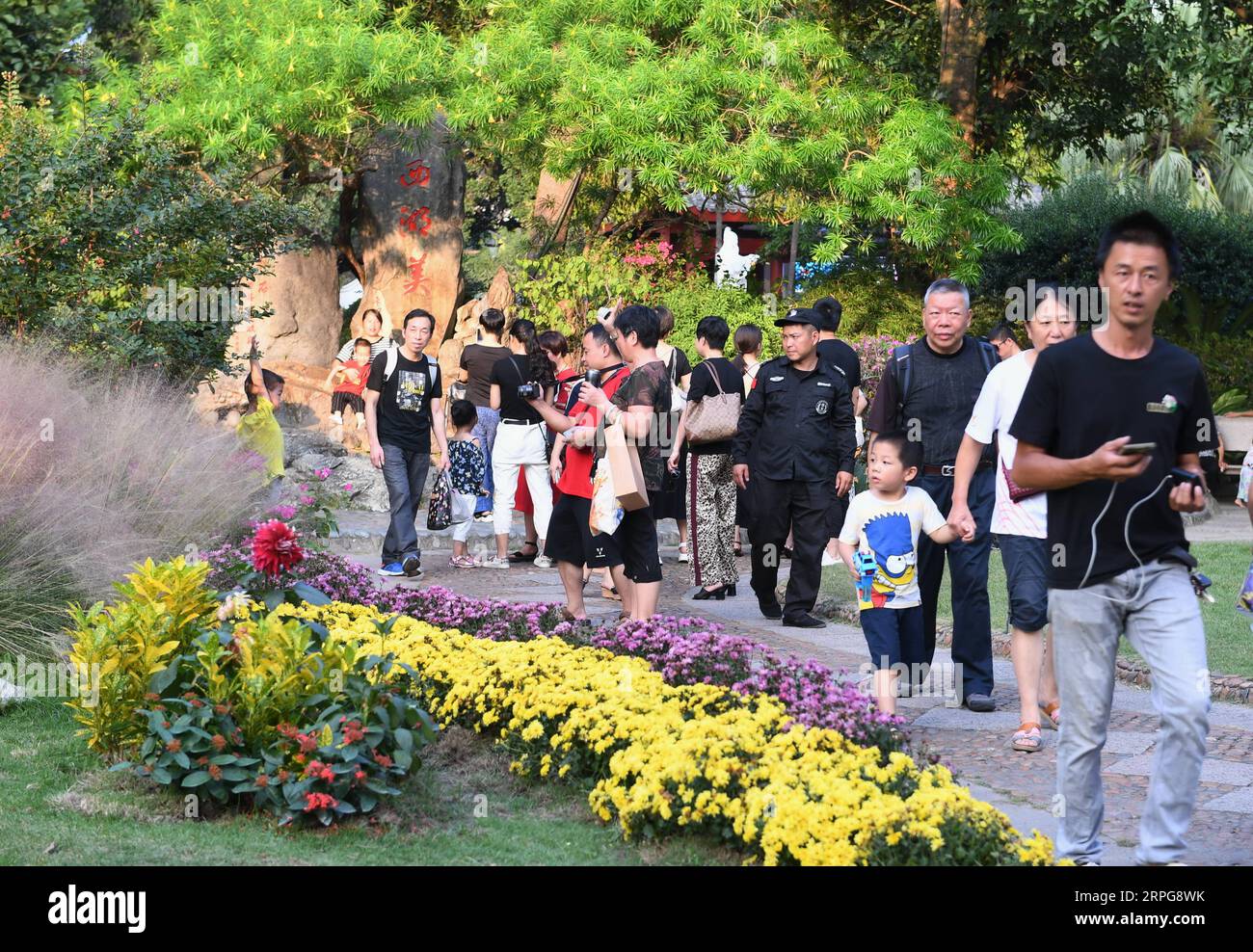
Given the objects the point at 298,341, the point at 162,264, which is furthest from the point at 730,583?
the point at 298,341

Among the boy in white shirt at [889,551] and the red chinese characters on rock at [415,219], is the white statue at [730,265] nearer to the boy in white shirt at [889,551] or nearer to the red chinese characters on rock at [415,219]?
the red chinese characters on rock at [415,219]

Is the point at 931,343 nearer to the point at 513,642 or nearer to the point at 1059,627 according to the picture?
the point at 513,642

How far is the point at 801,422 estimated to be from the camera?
9.10 m

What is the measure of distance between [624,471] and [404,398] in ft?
12.1

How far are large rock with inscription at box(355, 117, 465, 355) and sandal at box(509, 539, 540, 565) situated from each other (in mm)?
6365

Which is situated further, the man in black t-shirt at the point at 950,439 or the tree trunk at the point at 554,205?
the tree trunk at the point at 554,205

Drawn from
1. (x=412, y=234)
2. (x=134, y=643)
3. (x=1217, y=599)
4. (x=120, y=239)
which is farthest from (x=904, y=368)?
(x=412, y=234)

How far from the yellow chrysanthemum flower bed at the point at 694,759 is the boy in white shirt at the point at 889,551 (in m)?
0.95

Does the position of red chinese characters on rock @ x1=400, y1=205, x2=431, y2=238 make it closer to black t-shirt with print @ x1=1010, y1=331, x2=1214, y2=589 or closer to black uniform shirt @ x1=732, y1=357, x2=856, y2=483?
black uniform shirt @ x1=732, y1=357, x2=856, y2=483

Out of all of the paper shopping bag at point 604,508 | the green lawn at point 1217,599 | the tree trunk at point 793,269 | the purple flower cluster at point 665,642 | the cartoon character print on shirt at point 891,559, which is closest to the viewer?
the purple flower cluster at point 665,642

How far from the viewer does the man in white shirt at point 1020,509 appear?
633cm

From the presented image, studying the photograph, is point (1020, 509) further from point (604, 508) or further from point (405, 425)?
point (405, 425)

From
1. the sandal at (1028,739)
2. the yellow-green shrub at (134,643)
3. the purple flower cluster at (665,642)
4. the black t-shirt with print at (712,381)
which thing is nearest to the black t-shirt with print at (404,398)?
the black t-shirt with print at (712,381)

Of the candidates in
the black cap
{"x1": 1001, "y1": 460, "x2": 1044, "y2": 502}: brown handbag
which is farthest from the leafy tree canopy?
{"x1": 1001, "y1": 460, "x2": 1044, "y2": 502}: brown handbag
